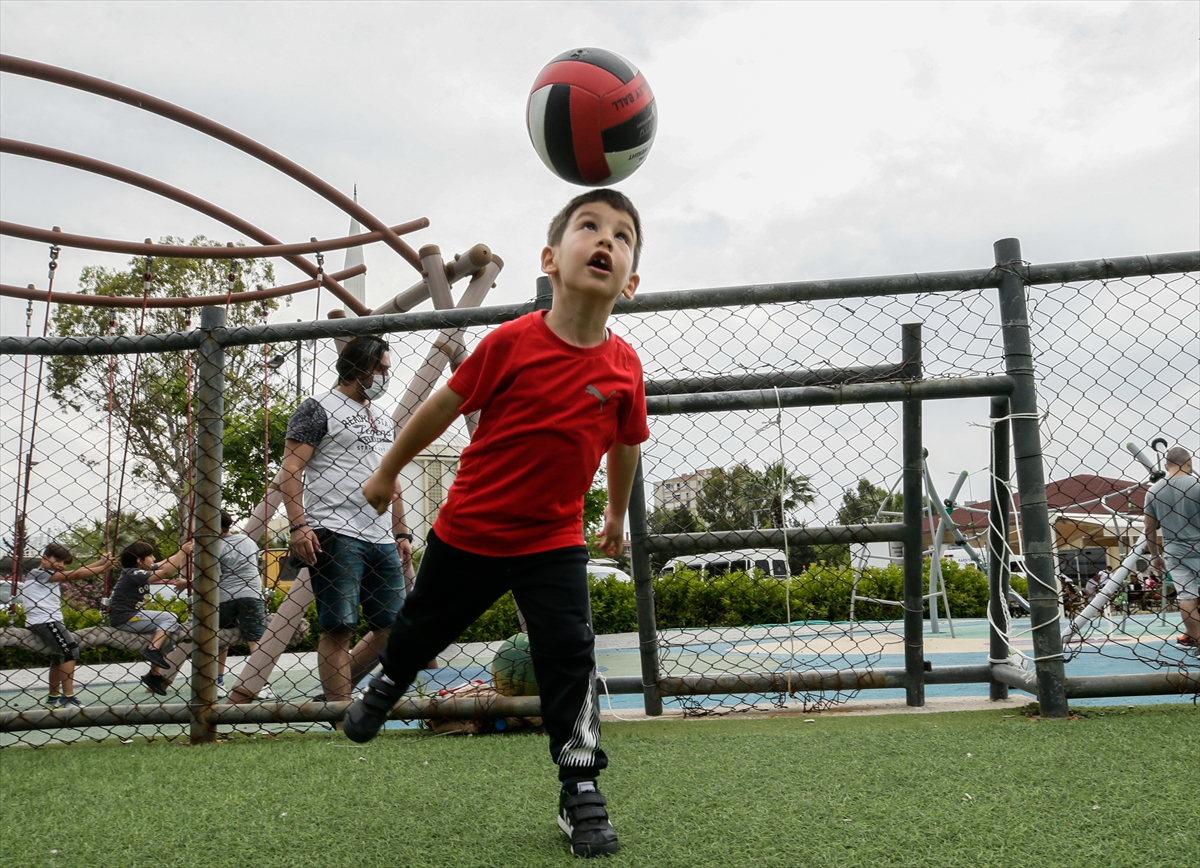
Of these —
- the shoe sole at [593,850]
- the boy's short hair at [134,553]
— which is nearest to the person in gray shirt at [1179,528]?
the shoe sole at [593,850]

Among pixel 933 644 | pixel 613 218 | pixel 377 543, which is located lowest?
pixel 933 644

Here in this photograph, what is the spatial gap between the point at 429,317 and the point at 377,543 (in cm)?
110

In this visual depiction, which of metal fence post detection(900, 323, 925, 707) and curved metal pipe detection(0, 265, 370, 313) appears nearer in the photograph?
metal fence post detection(900, 323, 925, 707)

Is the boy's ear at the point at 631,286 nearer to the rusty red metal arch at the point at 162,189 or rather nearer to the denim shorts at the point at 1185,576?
the denim shorts at the point at 1185,576

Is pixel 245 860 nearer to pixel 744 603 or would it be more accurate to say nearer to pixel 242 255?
pixel 242 255

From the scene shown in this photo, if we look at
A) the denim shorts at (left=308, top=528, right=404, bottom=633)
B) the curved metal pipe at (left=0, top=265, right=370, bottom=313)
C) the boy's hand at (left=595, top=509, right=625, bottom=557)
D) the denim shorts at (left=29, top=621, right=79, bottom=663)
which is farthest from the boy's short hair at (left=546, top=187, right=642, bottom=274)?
the denim shorts at (left=29, top=621, right=79, bottom=663)

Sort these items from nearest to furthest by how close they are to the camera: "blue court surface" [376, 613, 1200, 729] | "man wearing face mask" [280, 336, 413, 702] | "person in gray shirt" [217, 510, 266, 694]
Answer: "man wearing face mask" [280, 336, 413, 702] → "blue court surface" [376, 613, 1200, 729] → "person in gray shirt" [217, 510, 266, 694]

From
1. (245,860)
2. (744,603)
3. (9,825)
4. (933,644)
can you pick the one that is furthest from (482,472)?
(744,603)

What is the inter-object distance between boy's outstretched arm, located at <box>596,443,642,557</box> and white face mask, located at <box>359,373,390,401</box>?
A: 1.97 m

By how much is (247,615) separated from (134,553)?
155cm

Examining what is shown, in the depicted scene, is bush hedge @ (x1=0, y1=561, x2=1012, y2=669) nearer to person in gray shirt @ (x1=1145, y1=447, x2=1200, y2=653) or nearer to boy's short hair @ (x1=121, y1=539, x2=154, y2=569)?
boy's short hair @ (x1=121, y1=539, x2=154, y2=569)

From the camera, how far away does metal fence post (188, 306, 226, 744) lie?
3.51 m

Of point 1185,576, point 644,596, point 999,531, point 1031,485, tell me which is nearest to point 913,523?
point 999,531

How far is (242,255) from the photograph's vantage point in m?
7.34
